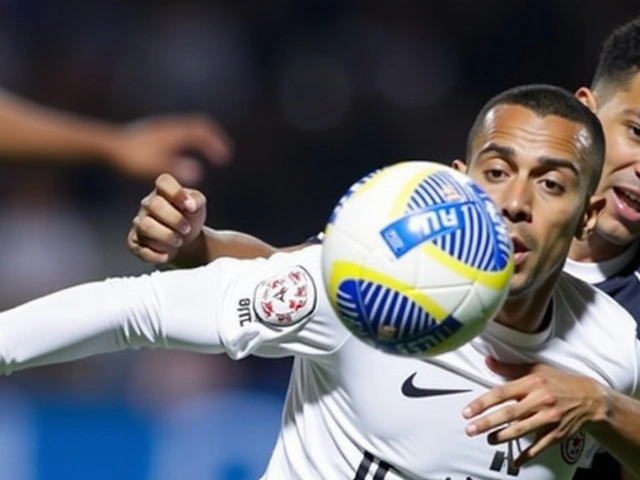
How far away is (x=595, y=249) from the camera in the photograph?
11.2ft

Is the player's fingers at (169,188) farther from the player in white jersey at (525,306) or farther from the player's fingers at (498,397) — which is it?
the player's fingers at (498,397)

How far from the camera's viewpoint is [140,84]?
6.77 meters

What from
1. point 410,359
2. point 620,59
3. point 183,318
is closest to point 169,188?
point 183,318

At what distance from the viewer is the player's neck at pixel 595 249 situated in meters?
3.39

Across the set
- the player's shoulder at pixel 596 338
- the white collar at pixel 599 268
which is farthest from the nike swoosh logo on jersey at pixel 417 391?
the white collar at pixel 599 268

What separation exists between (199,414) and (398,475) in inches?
113

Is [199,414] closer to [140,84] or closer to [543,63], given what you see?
[140,84]

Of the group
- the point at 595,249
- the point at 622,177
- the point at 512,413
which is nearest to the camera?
the point at 512,413

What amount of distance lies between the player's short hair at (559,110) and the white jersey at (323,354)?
342 mm

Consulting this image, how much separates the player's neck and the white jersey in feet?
1.64

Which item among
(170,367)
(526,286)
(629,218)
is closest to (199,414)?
(170,367)

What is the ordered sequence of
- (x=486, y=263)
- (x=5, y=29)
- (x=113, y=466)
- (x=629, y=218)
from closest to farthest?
(x=486, y=263), (x=629, y=218), (x=113, y=466), (x=5, y=29)

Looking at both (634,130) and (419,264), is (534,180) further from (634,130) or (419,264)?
(634,130)

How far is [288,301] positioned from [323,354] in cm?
14
